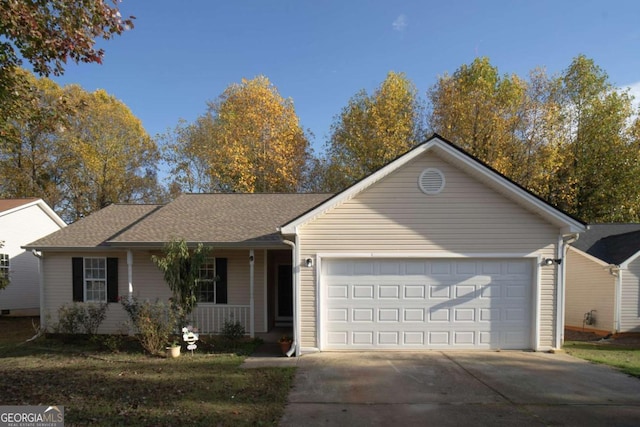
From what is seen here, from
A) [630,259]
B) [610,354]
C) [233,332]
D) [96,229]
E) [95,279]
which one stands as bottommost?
[610,354]

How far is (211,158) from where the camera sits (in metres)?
25.5

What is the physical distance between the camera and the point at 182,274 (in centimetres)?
894

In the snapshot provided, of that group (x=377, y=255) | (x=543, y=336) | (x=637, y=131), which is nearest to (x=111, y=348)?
(x=377, y=255)

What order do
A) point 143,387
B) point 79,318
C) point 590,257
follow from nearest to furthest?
point 143,387 → point 79,318 → point 590,257

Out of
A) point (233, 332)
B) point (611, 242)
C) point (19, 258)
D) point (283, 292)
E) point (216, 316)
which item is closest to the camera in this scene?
point (233, 332)

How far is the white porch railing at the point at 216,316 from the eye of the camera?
10688 millimetres

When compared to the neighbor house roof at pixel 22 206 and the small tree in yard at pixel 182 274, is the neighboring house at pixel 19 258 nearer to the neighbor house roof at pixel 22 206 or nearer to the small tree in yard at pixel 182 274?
the neighbor house roof at pixel 22 206

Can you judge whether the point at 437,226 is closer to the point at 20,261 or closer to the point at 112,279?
the point at 112,279

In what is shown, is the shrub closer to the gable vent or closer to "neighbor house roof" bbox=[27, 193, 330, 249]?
"neighbor house roof" bbox=[27, 193, 330, 249]

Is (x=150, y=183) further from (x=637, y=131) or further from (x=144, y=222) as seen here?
(x=637, y=131)

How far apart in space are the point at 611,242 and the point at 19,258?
83.6ft

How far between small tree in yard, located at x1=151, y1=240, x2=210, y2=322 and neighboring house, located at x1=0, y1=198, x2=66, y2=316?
12.0 meters

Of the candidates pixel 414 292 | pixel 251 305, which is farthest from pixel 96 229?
pixel 414 292

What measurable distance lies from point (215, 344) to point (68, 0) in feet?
27.1
